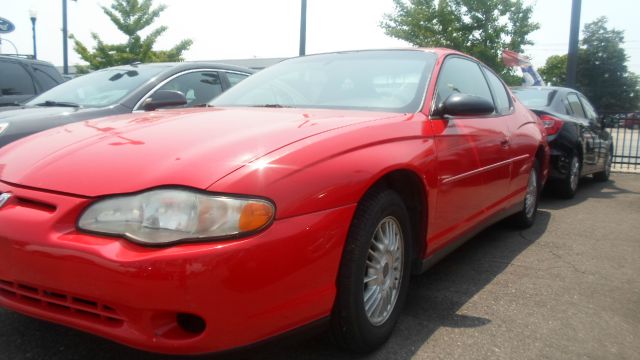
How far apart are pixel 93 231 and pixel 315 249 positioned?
2.52 feet

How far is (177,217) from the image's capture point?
1.79 metres

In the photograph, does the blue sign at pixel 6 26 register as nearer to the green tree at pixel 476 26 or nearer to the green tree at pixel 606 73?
the green tree at pixel 476 26

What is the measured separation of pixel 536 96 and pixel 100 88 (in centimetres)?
519

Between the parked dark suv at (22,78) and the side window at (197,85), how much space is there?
2.55 metres

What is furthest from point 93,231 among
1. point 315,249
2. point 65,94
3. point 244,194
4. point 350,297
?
point 65,94

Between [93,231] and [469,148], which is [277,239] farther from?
[469,148]

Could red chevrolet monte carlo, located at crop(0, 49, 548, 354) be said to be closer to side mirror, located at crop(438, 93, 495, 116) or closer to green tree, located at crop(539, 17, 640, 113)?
side mirror, located at crop(438, 93, 495, 116)

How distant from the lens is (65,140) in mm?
2457

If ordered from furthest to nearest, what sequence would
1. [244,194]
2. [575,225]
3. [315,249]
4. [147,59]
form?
[147,59], [575,225], [315,249], [244,194]

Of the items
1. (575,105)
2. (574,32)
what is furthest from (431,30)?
(575,105)

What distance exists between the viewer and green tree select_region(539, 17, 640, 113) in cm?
5169

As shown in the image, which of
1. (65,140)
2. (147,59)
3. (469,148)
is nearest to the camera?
(65,140)

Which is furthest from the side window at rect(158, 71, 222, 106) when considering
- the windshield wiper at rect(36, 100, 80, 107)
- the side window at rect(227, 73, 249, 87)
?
the windshield wiper at rect(36, 100, 80, 107)

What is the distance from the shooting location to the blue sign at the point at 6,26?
1459cm
